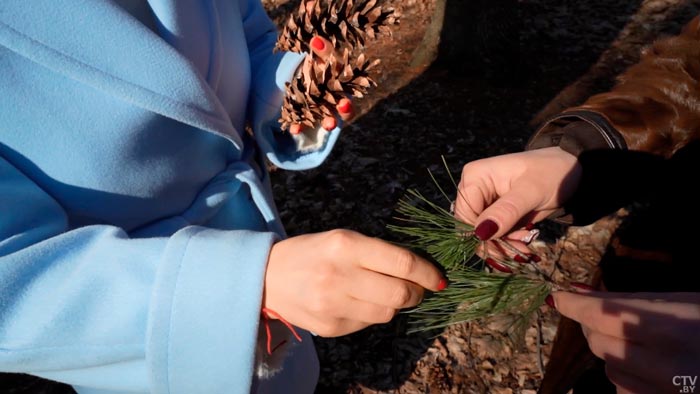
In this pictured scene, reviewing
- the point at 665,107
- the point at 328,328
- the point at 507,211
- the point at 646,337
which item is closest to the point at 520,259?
the point at 507,211

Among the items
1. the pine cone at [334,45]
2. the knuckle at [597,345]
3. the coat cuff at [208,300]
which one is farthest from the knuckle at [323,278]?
the knuckle at [597,345]

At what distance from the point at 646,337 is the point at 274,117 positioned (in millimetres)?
1061

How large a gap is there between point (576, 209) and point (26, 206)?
1.52 metres

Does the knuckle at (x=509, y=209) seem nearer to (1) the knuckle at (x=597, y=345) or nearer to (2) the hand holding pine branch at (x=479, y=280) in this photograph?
(2) the hand holding pine branch at (x=479, y=280)

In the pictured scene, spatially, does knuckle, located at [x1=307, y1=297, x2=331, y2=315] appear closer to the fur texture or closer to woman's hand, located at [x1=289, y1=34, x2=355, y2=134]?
woman's hand, located at [x1=289, y1=34, x2=355, y2=134]

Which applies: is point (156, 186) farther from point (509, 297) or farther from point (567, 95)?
point (567, 95)

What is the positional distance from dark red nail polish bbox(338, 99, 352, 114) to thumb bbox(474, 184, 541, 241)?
18.9 inches

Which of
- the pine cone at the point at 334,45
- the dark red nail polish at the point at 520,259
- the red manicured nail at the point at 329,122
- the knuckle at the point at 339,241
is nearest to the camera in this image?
the knuckle at the point at 339,241

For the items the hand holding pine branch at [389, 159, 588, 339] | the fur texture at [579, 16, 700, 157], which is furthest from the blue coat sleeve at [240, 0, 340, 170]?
the fur texture at [579, 16, 700, 157]

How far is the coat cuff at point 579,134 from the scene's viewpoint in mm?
1440

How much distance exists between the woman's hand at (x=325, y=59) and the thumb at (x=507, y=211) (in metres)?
0.48

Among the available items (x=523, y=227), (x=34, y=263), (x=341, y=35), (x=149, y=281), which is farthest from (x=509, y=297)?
Answer: (x=34, y=263)

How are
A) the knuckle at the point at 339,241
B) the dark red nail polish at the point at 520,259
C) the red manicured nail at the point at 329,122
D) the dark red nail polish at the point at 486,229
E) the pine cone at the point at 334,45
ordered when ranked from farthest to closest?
the dark red nail polish at the point at 520,259 → the dark red nail polish at the point at 486,229 → the red manicured nail at the point at 329,122 → the pine cone at the point at 334,45 → the knuckle at the point at 339,241

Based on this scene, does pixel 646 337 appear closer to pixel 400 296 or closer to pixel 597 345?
pixel 597 345
